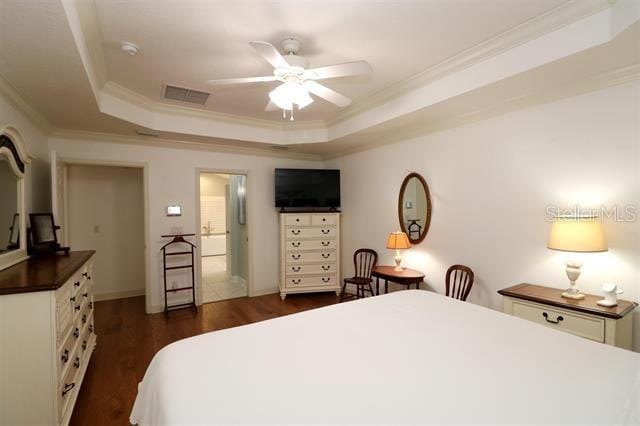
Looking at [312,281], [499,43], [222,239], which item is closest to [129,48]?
[499,43]

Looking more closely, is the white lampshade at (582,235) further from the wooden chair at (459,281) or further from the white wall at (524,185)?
the wooden chair at (459,281)

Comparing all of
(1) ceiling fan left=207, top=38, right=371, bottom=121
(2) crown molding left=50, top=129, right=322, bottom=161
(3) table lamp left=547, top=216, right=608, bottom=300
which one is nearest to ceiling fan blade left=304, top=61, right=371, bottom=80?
(1) ceiling fan left=207, top=38, right=371, bottom=121

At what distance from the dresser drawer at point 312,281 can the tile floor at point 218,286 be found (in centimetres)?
87

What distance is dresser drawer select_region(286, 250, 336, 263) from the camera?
4.62m

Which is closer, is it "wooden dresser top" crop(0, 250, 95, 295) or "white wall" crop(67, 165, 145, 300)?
"wooden dresser top" crop(0, 250, 95, 295)

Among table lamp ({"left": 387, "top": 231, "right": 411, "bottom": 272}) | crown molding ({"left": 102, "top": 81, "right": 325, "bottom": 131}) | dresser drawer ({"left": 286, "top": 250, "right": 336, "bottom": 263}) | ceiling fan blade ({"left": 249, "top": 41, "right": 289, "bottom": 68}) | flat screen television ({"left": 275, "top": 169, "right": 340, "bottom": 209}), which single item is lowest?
dresser drawer ({"left": 286, "top": 250, "right": 336, "bottom": 263})

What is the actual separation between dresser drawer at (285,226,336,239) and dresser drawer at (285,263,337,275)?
1.48 feet

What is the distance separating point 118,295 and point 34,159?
103 inches

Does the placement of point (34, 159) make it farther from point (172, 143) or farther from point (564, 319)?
point (564, 319)

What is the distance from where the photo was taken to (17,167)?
239 centimetres

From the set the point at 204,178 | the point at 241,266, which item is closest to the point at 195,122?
the point at 241,266

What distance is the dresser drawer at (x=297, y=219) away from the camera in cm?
459

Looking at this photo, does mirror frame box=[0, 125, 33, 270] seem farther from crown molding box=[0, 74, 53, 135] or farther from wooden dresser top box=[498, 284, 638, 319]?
wooden dresser top box=[498, 284, 638, 319]

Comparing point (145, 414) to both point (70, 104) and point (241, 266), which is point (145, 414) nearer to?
point (70, 104)
